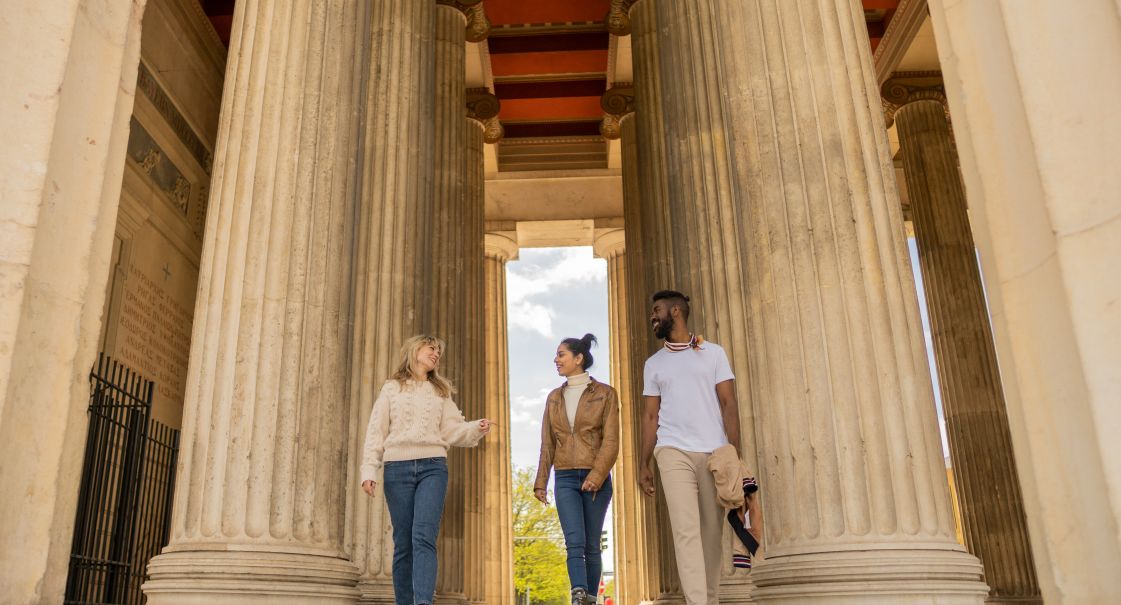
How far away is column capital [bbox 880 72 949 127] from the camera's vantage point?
22281 millimetres

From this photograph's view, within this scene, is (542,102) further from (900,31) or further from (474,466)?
(474,466)

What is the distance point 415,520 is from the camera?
672 cm

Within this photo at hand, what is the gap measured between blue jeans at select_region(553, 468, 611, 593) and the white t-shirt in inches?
61.0

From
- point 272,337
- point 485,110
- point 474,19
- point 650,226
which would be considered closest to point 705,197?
point 650,226

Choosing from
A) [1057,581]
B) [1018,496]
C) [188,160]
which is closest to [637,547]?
[1018,496]

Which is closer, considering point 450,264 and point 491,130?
point 450,264

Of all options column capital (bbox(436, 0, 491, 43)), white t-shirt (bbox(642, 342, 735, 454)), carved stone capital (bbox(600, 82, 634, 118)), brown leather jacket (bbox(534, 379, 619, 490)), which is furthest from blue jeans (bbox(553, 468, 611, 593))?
carved stone capital (bbox(600, 82, 634, 118))

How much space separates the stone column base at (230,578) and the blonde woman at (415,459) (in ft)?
2.33

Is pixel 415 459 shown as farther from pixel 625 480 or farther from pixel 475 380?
pixel 625 480

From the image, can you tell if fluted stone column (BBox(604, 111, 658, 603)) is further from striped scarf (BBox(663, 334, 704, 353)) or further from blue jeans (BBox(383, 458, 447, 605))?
blue jeans (BBox(383, 458, 447, 605))

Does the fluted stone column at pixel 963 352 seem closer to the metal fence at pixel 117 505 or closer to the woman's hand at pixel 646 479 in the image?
the woman's hand at pixel 646 479

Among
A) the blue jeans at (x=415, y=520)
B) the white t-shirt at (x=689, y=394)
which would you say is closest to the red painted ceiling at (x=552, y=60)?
the white t-shirt at (x=689, y=394)

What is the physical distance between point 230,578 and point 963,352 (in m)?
16.7

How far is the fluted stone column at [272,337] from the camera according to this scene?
6531 millimetres
